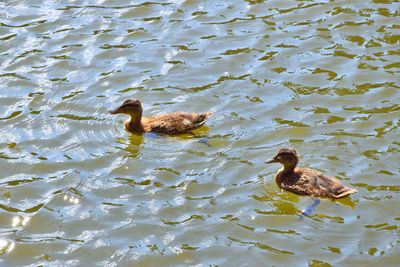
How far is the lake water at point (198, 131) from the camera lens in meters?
8.45

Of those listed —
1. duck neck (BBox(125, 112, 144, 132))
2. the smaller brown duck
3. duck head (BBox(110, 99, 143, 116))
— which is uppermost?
duck head (BBox(110, 99, 143, 116))

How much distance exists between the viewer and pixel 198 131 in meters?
10.5

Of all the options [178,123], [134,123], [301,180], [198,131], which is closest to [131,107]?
[134,123]

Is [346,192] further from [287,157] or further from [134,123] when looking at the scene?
[134,123]

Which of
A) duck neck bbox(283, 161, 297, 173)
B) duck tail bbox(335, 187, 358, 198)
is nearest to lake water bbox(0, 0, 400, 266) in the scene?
duck tail bbox(335, 187, 358, 198)

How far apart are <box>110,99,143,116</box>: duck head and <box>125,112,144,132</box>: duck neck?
0.07 feet

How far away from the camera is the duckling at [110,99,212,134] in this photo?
10398mm

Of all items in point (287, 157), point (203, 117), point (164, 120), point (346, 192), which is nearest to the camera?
point (346, 192)

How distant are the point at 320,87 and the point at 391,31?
5.92 feet

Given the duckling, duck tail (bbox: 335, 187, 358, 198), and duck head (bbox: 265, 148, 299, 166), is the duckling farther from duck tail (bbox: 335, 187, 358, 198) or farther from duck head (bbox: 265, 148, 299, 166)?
duck tail (bbox: 335, 187, 358, 198)

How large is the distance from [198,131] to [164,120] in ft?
1.34

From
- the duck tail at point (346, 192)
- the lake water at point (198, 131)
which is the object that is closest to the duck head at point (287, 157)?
the lake water at point (198, 131)

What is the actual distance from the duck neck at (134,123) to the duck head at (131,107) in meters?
0.02

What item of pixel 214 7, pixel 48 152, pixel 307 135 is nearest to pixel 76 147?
pixel 48 152
